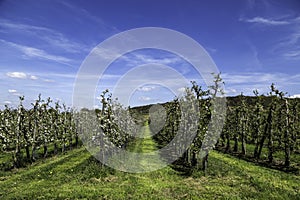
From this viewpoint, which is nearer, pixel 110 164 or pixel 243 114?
pixel 110 164

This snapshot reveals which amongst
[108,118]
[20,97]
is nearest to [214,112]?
[108,118]

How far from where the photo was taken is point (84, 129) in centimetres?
4984

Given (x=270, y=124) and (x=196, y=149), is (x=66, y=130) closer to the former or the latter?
→ (x=196, y=149)

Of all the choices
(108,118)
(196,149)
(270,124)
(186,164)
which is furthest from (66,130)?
(270,124)

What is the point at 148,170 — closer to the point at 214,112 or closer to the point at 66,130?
the point at 214,112

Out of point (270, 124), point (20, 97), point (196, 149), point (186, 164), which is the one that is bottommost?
point (186, 164)

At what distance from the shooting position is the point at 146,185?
17.8 m

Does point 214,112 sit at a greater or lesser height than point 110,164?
greater

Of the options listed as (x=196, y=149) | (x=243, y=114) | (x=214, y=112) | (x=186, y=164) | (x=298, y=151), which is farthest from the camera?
(x=243, y=114)

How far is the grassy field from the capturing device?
1559 centimetres

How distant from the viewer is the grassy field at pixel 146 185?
51.2ft

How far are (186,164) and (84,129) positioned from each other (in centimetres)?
2814

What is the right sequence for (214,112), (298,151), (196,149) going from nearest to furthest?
1. (214,112)
2. (196,149)
3. (298,151)

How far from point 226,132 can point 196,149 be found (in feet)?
61.3
